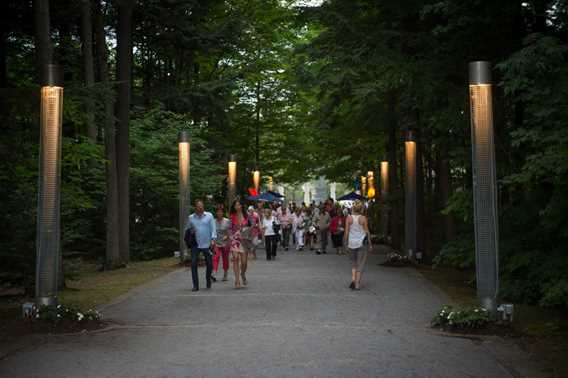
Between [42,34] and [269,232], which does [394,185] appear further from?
[42,34]

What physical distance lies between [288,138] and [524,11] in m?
36.3

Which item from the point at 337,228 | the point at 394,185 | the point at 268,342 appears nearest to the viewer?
the point at 268,342

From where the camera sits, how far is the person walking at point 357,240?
17.1m

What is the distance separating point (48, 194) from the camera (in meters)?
12.4

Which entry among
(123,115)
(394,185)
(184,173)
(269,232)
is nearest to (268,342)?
(184,173)

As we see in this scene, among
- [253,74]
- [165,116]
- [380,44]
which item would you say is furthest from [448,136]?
[253,74]

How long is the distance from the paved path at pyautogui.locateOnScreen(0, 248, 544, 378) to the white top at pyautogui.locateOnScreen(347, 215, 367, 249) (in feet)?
3.81

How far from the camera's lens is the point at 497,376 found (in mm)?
8266

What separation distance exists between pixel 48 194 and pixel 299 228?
80.5ft

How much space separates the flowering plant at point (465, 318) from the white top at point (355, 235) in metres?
5.81

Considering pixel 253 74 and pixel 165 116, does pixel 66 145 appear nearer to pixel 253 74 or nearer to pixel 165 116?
pixel 165 116

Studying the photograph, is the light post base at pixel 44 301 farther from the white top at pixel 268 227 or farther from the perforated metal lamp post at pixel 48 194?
the white top at pixel 268 227

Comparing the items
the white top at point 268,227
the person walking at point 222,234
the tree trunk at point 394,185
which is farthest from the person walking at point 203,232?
the tree trunk at point 394,185

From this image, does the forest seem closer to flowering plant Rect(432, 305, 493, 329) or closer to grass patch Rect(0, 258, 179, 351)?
grass patch Rect(0, 258, 179, 351)
